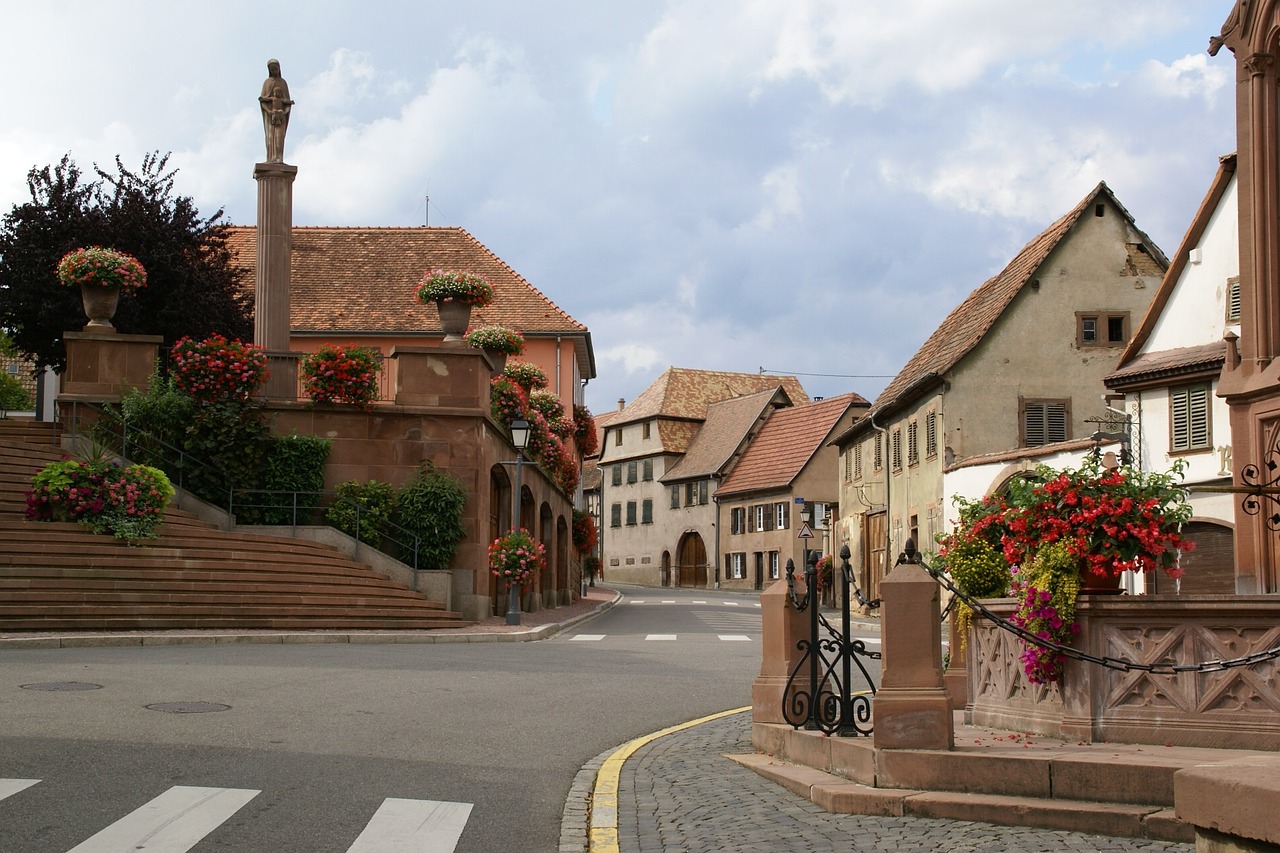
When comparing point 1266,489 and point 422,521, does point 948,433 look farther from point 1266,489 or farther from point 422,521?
point 1266,489

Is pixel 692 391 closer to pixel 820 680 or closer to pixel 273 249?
pixel 273 249

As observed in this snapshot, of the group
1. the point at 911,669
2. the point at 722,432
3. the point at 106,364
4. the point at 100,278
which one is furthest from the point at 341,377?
the point at 722,432

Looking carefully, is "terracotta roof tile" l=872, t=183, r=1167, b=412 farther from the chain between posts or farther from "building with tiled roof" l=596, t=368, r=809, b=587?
"building with tiled roof" l=596, t=368, r=809, b=587

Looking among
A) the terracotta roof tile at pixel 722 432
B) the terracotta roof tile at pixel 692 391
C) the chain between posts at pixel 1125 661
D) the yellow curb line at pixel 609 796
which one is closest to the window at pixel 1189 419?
the yellow curb line at pixel 609 796

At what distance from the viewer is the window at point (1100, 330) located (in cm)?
3953

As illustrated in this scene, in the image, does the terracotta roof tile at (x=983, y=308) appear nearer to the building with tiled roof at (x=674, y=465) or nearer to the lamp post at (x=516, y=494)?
the lamp post at (x=516, y=494)

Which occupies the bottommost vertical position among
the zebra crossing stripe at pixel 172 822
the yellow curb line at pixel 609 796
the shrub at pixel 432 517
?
the yellow curb line at pixel 609 796

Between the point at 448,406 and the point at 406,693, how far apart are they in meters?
14.3

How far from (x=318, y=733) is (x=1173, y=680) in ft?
19.5

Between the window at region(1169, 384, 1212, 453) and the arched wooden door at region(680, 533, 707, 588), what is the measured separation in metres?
51.0

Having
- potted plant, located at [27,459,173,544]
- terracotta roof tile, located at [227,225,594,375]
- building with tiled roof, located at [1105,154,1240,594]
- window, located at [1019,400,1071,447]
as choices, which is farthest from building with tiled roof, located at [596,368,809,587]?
potted plant, located at [27,459,173,544]

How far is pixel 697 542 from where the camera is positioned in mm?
82688

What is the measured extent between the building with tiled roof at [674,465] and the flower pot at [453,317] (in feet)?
164

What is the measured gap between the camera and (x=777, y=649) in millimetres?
10641
